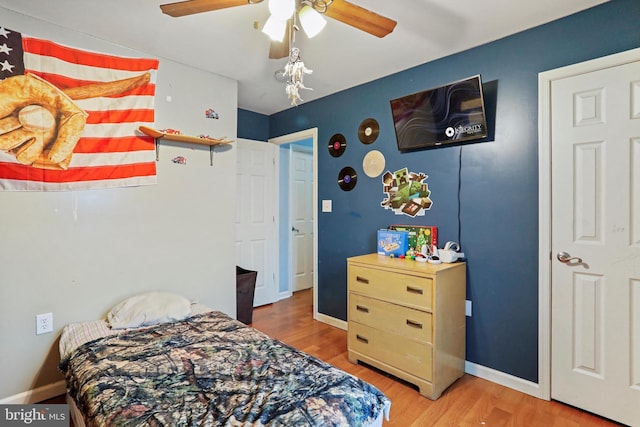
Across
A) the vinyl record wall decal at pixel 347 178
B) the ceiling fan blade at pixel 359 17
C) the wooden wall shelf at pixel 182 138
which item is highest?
the ceiling fan blade at pixel 359 17

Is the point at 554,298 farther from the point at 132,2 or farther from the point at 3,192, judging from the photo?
the point at 3,192


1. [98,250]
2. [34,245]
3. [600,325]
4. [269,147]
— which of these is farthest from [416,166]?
[34,245]

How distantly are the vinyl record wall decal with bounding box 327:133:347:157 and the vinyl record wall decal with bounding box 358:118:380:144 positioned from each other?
0.22 m

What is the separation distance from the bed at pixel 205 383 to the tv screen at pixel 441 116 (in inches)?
73.8

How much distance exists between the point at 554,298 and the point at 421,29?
1984 mm

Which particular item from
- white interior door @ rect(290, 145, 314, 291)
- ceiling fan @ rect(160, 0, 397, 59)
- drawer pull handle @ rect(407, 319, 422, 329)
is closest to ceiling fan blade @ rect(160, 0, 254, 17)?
ceiling fan @ rect(160, 0, 397, 59)

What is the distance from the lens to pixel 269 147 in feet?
13.1

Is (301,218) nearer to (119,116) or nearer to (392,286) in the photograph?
(392,286)

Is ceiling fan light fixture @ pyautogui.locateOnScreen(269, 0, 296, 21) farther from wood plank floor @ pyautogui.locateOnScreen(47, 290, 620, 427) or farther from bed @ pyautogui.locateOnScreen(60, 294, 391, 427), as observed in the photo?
wood plank floor @ pyautogui.locateOnScreen(47, 290, 620, 427)

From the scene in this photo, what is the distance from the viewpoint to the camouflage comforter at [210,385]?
117 centimetres

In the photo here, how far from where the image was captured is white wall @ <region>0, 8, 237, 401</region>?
1968 millimetres

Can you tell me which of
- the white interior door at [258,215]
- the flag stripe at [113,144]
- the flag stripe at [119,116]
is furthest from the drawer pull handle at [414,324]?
the flag stripe at [119,116]

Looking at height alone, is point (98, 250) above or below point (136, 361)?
above

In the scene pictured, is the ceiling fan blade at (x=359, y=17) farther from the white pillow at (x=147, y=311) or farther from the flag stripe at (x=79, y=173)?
the white pillow at (x=147, y=311)
